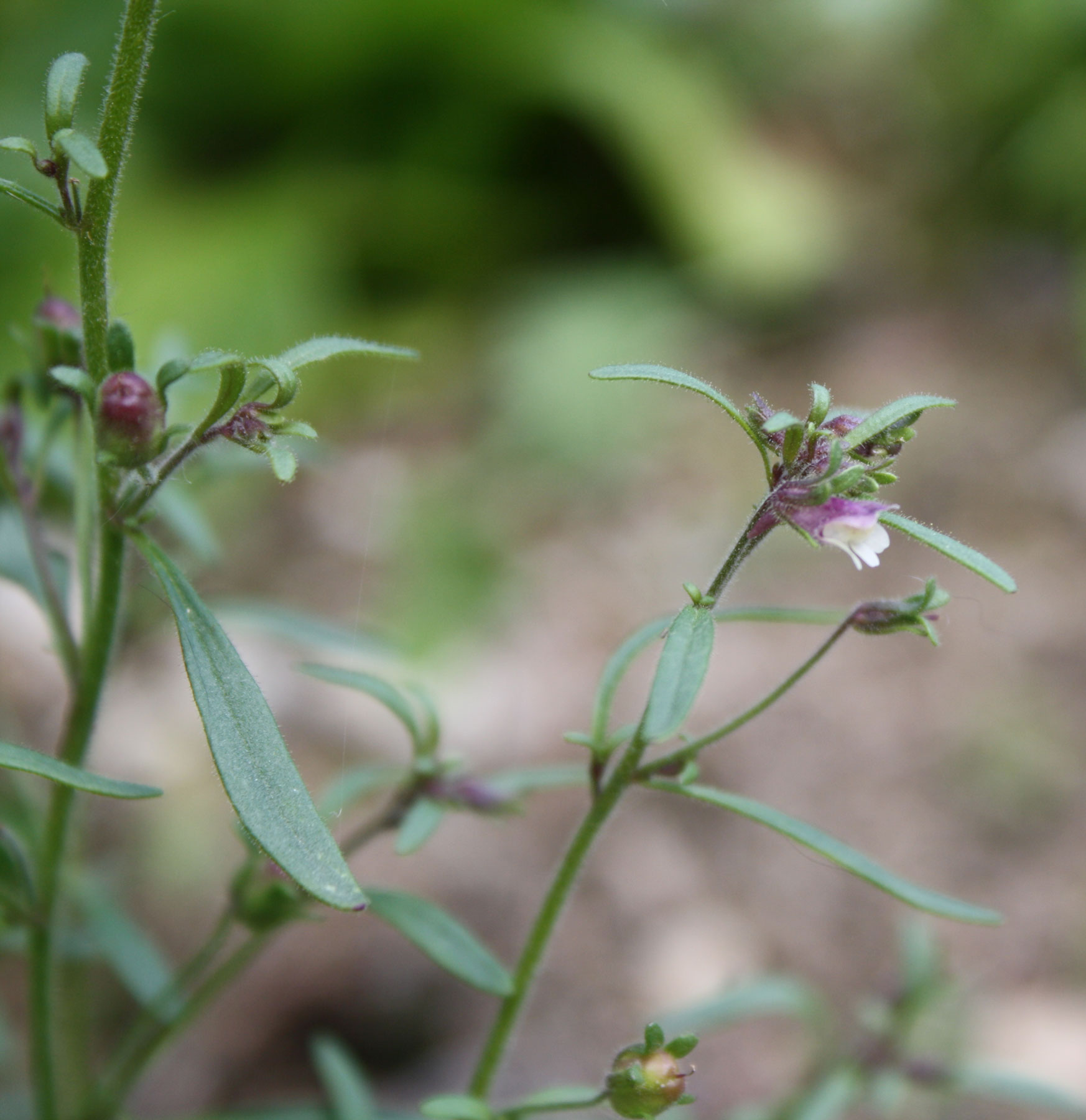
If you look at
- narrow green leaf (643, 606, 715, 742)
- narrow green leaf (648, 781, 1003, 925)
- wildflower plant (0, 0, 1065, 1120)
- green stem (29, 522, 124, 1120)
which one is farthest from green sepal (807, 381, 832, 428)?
green stem (29, 522, 124, 1120)

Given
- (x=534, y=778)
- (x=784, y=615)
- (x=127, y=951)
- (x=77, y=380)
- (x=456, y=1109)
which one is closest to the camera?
(x=77, y=380)

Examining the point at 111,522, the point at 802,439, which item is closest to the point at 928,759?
the point at 802,439

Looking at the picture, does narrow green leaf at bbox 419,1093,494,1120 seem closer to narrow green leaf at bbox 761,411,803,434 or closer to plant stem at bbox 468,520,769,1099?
plant stem at bbox 468,520,769,1099

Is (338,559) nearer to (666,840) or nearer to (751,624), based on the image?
(751,624)

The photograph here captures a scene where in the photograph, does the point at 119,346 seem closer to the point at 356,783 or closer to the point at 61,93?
the point at 61,93

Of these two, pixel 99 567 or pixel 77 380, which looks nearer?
pixel 77 380

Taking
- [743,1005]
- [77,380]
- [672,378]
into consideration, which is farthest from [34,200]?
[743,1005]

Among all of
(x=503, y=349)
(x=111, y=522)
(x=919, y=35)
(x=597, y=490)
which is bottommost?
(x=597, y=490)
